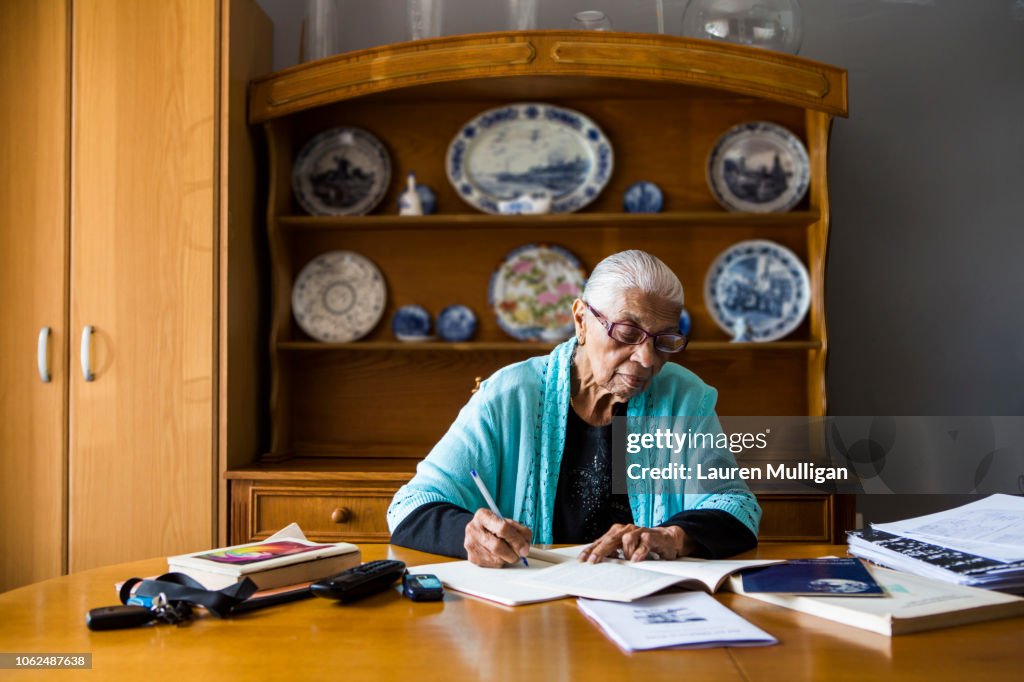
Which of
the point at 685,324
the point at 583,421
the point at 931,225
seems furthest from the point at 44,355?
the point at 931,225

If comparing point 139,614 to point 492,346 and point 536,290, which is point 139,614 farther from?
point 536,290

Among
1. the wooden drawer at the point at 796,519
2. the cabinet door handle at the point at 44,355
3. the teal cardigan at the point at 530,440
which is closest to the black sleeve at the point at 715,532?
the teal cardigan at the point at 530,440

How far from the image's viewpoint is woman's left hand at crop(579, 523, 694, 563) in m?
1.43

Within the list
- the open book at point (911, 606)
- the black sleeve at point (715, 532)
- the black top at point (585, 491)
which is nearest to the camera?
the open book at point (911, 606)

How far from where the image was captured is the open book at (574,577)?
1234 mm

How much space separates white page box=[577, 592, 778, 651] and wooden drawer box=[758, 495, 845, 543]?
1.56 meters

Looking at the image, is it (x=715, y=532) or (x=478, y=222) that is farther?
(x=478, y=222)

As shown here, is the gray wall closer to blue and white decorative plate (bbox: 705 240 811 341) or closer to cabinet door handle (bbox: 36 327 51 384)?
blue and white decorative plate (bbox: 705 240 811 341)

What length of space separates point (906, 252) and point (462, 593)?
246 centimetres

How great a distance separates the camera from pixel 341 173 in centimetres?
318

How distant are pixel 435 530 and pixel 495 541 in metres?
0.20

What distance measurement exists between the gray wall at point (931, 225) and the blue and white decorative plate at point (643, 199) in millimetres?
650

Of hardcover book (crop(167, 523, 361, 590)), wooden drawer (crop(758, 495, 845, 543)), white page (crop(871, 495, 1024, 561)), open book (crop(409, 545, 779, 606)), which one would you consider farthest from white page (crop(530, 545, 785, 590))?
wooden drawer (crop(758, 495, 845, 543))

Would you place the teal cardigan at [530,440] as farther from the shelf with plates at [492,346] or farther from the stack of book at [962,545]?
the shelf with plates at [492,346]
